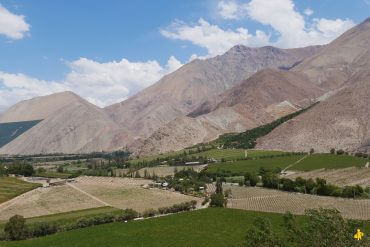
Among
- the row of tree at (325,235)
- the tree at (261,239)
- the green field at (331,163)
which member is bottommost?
the tree at (261,239)

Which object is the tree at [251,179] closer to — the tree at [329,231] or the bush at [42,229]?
the bush at [42,229]

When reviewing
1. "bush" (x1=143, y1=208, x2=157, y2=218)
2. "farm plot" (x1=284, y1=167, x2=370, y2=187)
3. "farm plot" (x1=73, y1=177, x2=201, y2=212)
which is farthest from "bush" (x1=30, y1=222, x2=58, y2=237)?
"farm plot" (x1=284, y1=167, x2=370, y2=187)

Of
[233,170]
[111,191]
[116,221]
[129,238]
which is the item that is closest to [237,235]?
[129,238]

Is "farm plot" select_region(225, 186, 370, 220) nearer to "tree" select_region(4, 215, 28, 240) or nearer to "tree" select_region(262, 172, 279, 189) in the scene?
"tree" select_region(262, 172, 279, 189)

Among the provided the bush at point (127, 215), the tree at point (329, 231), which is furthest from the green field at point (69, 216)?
the tree at point (329, 231)

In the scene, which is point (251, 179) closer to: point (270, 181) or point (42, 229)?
point (270, 181)
